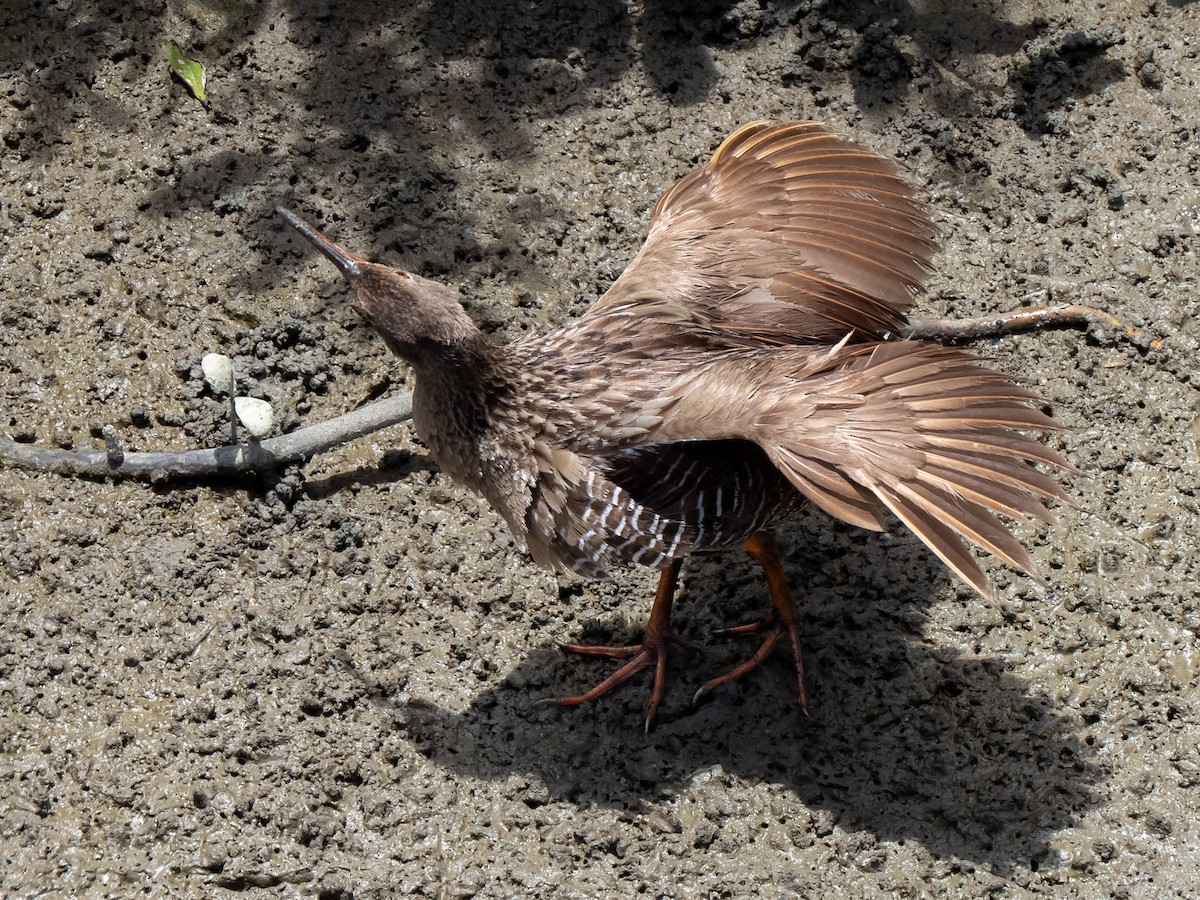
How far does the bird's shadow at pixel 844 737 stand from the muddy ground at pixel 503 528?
0.04ft

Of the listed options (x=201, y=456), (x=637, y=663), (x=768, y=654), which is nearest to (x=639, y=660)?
(x=637, y=663)

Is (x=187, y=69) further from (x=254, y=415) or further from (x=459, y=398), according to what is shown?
(x=459, y=398)

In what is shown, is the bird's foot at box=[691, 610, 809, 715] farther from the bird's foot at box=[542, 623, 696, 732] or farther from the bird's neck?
the bird's neck

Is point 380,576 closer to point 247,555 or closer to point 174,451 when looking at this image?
point 247,555

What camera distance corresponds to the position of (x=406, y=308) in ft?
11.1

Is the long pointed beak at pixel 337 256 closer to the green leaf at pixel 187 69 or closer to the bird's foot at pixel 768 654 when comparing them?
the bird's foot at pixel 768 654

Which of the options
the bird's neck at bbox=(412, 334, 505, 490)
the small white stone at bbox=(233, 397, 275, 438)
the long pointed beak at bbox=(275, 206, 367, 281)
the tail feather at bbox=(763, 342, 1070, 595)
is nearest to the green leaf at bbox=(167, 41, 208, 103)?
the small white stone at bbox=(233, 397, 275, 438)

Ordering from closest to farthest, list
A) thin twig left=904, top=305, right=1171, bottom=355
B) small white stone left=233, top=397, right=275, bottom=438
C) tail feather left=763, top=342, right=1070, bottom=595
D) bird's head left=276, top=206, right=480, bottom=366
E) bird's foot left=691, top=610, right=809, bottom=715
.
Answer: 1. tail feather left=763, top=342, right=1070, bottom=595
2. bird's head left=276, top=206, right=480, bottom=366
3. bird's foot left=691, top=610, right=809, bottom=715
4. small white stone left=233, top=397, right=275, bottom=438
5. thin twig left=904, top=305, right=1171, bottom=355

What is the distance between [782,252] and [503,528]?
4.75 ft

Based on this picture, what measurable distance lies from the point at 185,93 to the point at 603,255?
2.09 m

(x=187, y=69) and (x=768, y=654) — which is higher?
(x=187, y=69)

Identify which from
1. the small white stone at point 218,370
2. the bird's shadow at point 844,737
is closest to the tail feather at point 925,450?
the bird's shadow at point 844,737

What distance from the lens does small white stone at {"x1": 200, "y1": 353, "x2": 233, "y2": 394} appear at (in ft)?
14.2

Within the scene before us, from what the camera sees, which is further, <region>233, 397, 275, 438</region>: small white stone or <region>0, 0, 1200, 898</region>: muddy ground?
<region>233, 397, 275, 438</region>: small white stone
